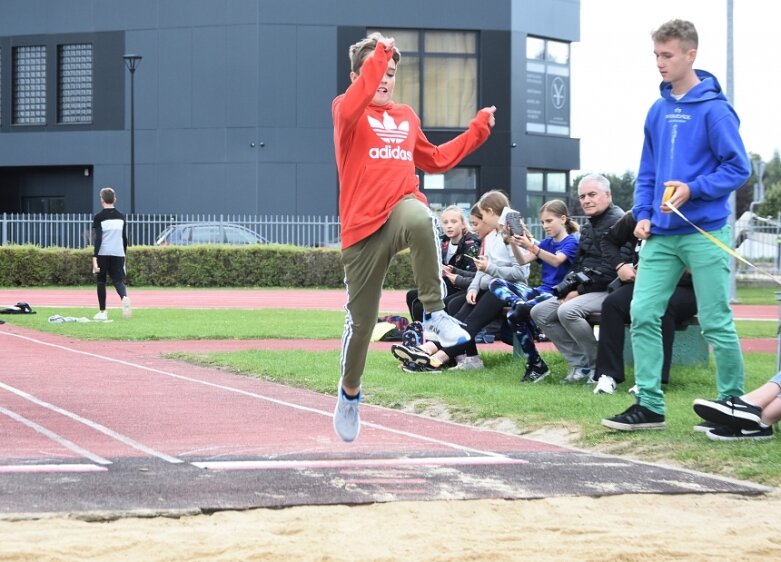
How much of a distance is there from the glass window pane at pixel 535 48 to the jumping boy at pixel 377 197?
36059mm

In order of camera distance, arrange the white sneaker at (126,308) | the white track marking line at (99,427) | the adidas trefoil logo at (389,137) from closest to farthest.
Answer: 1. the adidas trefoil logo at (389,137)
2. the white track marking line at (99,427)
3. the white sneaker at (126,308)

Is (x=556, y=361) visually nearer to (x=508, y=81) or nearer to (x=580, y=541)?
(x=580, y=541)

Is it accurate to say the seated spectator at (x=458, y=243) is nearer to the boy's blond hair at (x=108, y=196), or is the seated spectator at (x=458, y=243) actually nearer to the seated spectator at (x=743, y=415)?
the seated spectator at (x=743, y=415)

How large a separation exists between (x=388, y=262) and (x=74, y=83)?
123 feet

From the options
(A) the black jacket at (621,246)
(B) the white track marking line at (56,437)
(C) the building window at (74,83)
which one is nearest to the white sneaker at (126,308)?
(B) the white track marking line at (56,437)

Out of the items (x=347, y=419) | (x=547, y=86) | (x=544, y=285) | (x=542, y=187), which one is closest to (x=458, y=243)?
(x=544, y=285)

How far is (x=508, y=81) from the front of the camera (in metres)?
40.7

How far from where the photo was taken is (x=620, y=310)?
9.43m

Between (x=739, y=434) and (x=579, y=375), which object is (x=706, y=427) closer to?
(x=739, y=434)

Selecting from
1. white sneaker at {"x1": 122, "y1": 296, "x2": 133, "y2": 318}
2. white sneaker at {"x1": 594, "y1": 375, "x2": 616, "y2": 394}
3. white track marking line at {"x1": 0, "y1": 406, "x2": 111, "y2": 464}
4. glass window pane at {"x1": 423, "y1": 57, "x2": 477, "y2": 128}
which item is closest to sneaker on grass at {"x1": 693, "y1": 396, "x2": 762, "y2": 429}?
white sneaker at {"x1": 594, "y1": 375, "x2": 616, "y2": 394}

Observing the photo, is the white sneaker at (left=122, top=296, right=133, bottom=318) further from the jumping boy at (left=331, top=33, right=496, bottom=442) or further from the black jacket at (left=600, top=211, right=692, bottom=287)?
the jumping boy at (left=331, top=33, right=496, bottom=442)

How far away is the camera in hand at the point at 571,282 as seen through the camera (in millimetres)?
10148

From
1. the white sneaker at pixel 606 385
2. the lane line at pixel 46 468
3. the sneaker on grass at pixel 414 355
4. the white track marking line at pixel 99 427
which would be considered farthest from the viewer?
the sneaker on grass at pixel 414 355

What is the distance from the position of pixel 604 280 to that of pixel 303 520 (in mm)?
5408
